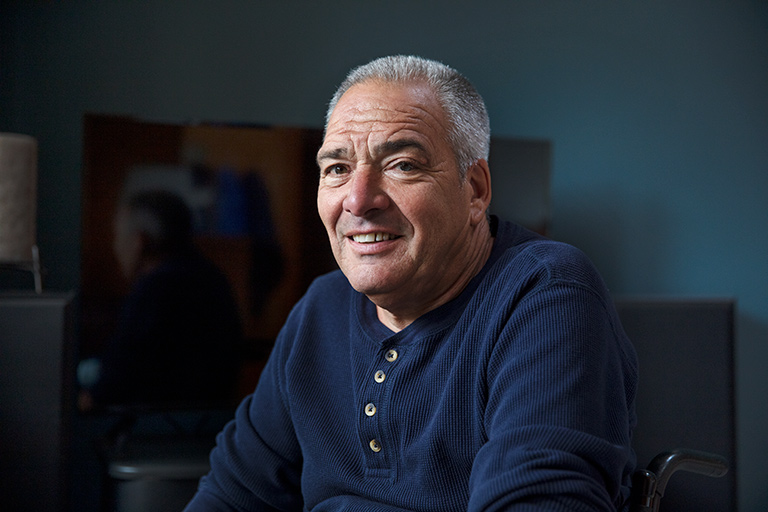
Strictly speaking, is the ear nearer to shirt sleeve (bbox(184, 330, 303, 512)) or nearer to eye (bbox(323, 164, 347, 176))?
eye (bbox(323, 164, 347, 176))

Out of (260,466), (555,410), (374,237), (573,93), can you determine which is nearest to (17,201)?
Answer: (260,466)

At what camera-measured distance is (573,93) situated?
3.00 metres

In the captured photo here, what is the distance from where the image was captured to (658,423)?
223 cm

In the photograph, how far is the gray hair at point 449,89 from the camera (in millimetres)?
1117

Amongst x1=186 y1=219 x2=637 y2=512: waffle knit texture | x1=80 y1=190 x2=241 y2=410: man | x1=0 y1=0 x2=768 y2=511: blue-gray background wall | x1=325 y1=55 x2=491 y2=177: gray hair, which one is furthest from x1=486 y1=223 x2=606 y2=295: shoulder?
x1=0 y1=0 x2=768 y2=511: blue-gray background wall

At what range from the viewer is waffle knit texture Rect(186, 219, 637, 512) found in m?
0.82

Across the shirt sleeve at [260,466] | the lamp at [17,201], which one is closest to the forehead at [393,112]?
the shirt sleeve at [260,466]

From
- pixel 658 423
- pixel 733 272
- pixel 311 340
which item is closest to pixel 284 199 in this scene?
pixel 311 340

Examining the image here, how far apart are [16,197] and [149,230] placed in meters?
0.40

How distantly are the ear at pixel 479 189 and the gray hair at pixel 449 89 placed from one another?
0.02 meters

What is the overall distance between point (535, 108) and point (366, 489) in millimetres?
2211

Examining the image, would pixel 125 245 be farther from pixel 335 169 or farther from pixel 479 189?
pixel 479 189

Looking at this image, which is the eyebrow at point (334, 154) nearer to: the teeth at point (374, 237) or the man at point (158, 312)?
the teeth at point (374, 237)

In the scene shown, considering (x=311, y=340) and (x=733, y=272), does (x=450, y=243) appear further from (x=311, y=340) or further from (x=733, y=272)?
(x=733, y=272)
